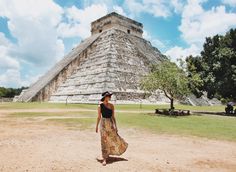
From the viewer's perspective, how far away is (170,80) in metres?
21.7

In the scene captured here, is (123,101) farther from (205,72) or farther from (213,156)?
(213,156)

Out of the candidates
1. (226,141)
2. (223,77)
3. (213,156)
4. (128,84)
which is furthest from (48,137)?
(128,84)

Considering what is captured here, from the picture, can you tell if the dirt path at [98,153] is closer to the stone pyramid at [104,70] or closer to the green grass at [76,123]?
the green grass at [76,123]

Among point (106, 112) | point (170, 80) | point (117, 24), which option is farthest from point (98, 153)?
point (117, 24)

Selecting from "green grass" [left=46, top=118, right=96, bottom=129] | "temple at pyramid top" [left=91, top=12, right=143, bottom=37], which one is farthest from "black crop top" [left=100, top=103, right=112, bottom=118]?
"temple at pyramid top" [left=91, top=12, right=143, bottom=37]

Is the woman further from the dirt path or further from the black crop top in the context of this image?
the dirt path

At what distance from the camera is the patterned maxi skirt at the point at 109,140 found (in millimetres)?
6832

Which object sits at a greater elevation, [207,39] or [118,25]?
[118,25]

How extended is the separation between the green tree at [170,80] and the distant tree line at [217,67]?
1.47m

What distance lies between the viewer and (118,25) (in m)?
44.6

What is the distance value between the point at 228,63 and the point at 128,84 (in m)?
13.0

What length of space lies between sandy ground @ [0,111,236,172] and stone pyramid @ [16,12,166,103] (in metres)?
20.3

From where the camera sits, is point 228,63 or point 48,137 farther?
point 228,63

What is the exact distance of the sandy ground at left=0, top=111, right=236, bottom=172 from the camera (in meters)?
6.52
